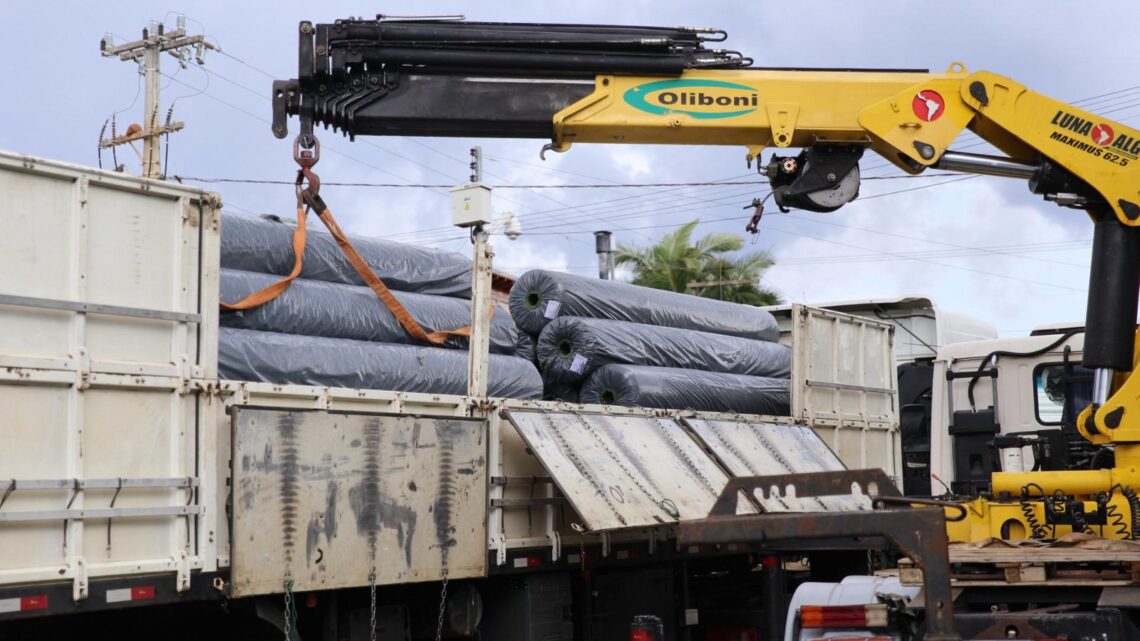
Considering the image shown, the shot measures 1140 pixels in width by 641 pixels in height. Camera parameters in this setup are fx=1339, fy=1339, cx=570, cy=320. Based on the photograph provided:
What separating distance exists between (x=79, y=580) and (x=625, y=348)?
520cm

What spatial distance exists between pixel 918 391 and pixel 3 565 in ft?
30.9

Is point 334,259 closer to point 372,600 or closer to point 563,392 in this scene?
point 563,392

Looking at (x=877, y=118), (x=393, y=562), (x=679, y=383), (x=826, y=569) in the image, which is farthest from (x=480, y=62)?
(x=826, y=569)

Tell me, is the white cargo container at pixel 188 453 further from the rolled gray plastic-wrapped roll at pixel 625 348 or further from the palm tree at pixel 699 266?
the palm tree at pixel 699 266

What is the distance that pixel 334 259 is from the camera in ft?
→ 28.5

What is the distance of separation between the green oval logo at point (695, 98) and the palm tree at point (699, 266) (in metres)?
24.3

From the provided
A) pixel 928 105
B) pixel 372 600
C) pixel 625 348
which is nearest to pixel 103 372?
pixel 372 600

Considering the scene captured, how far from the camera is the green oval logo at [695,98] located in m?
7.45

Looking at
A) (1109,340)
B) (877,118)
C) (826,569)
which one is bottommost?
(826,569)

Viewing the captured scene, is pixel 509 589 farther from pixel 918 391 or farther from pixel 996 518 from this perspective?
pixel 918 391

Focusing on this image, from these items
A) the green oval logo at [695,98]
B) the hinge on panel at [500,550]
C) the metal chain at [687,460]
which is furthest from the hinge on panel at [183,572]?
the metal chain at [687,460]

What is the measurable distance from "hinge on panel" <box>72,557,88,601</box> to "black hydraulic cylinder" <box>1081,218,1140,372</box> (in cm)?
499

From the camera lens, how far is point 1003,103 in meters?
7.45

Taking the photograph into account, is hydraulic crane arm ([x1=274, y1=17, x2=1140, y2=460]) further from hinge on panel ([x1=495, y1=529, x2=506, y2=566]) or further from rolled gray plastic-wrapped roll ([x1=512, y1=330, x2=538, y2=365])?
rolled gray plastic-wrapped roll ([x1=512, y1=330, x2=538, y2=365])
